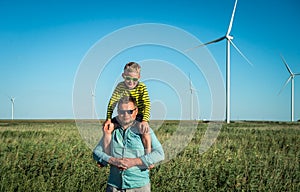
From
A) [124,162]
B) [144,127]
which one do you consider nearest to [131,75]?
[144,127]

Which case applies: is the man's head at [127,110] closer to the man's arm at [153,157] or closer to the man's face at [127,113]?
the man's face at [127,113]

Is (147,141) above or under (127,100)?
under

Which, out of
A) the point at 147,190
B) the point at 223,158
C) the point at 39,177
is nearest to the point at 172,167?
the point at 223,158

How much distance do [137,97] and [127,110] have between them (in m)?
0.16

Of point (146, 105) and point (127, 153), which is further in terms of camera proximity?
point (127, 153)

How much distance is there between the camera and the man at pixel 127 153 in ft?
9.50

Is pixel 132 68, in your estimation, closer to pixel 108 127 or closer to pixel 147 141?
pixel 108 127

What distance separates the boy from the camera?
2668mm

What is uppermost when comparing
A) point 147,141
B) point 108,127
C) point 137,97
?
point 137,97

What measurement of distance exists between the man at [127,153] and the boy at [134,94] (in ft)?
0.15

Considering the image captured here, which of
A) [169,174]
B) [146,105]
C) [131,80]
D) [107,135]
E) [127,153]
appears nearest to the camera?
[131,80]

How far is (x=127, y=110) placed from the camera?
2.85 metres

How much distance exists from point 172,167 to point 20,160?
333 centimetres

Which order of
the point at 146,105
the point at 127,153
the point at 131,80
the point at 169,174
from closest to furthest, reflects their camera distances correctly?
the point at 131,80 → the point at 146,105 → the point at 127,153 → the point at 169,174
